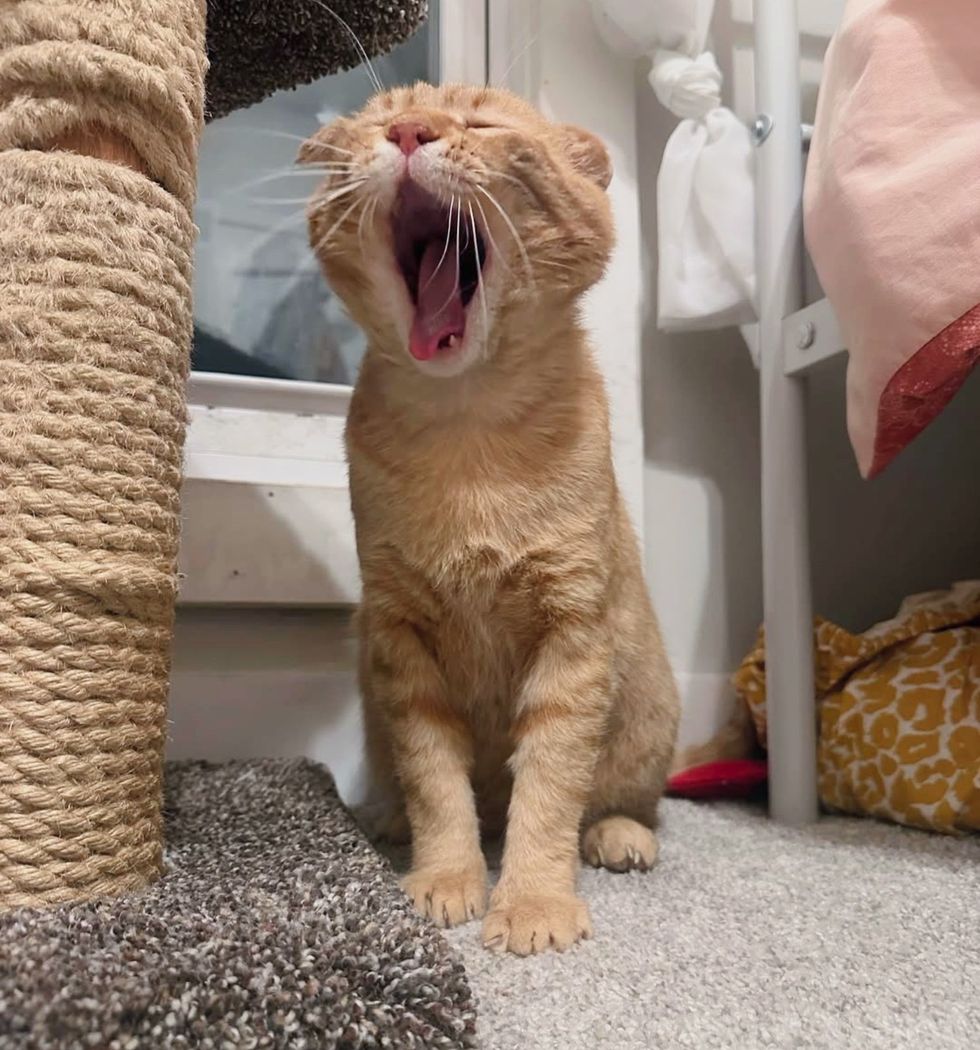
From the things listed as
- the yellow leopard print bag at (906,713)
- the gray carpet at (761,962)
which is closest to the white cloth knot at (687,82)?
the yellow leopard print bag at (906,713)

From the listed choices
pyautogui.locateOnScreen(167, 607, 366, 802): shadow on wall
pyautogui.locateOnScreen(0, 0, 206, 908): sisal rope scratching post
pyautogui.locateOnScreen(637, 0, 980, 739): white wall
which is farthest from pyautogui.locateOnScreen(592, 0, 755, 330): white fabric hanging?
pyautogui.locateOnScreen(0, 0, 206, 908): sisal rope scratching post

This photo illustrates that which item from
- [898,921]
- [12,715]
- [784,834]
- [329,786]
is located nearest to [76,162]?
[12,715]

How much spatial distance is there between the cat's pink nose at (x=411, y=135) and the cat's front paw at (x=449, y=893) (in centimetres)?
69

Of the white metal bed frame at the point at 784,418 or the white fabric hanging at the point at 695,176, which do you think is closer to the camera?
the white metal bed frame at the point at 784,418

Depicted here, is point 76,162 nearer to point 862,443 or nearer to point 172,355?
point 172,355

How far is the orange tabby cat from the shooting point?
2.97 feet

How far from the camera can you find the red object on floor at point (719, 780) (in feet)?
4.59

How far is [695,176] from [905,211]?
0.59 m

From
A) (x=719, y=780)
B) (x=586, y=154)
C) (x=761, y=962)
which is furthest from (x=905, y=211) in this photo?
(x=719, y=780)

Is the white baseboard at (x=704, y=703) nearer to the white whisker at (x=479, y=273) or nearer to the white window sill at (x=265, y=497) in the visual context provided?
the white window sill at (x=265, y=497)

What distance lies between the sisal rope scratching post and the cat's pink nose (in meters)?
0.20

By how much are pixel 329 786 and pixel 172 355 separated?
557mm

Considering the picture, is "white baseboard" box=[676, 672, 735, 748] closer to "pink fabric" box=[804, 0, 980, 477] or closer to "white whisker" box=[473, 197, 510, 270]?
"pink fabric" box=[804, 0, 980, 477]

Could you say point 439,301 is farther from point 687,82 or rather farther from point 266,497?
point 687,82
